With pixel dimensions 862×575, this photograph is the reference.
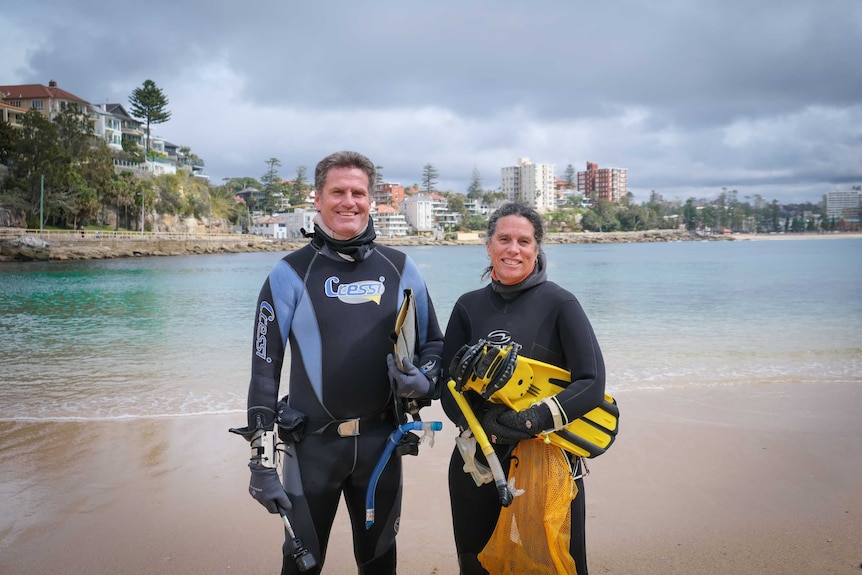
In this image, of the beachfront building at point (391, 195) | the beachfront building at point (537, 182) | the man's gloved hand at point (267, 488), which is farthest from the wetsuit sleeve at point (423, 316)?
the beachfront building at point (537, 182)

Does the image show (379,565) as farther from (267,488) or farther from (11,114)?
(11,114)

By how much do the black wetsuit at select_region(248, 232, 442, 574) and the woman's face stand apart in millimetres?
489

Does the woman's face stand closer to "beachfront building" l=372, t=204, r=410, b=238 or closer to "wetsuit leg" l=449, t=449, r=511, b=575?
"wetsuit leg" l=449, t=449, r=511, b=575

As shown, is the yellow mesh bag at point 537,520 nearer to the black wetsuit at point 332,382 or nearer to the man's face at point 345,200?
the black wetsuit at point 332,382

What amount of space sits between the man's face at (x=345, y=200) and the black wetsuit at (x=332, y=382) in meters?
0.12

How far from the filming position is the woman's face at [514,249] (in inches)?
96.9

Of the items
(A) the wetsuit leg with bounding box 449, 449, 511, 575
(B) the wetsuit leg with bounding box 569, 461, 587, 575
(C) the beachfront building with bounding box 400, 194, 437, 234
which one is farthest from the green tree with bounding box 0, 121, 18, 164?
(C) the beachfront building with bounding box 400, 194, 437, 234

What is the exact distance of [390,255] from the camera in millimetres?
2787

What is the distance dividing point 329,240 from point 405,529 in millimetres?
2045

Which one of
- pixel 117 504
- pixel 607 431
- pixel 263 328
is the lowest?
pixel 117 504

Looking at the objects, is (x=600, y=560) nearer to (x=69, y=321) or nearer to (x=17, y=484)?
(x=17, y=484)

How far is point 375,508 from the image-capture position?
2561mm

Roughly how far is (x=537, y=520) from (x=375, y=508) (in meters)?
0.72

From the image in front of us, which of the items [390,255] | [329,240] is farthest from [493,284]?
[329,240]
